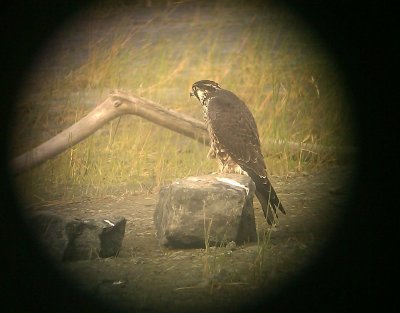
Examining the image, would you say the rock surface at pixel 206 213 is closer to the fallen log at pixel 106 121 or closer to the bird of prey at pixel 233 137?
the bird of prey at pixel 233 137

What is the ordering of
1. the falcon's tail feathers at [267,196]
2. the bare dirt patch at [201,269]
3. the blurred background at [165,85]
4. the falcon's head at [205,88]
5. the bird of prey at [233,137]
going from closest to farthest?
the bare dirt patch at [201,269], the falcon's tail feathers at [267,196], the bird of prey at [233,137], the falcon's head at [205,88], the blurred background at [165,85]

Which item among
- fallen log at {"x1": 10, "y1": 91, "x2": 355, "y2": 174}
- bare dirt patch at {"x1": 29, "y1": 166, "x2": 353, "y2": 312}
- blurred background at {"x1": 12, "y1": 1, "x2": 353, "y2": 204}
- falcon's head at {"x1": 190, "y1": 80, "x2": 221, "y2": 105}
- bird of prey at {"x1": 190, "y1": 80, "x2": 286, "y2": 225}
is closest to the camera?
bare dirt patch at {"x1": 29, "y1": 166, "x2": 353, "y2": 312}

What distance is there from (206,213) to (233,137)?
0.67 metres

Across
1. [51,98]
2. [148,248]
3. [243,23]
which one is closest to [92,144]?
[51,98]

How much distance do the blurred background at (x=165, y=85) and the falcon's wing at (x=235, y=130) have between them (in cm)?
78

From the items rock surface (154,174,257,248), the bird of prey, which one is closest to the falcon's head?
the bird of prey

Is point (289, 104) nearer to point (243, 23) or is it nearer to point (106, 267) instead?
point (243, 23)

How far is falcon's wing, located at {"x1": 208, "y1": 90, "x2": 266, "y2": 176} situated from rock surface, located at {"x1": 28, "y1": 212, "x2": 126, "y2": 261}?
33.9 inches

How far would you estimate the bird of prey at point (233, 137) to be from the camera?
317cm

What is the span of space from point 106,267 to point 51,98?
2.85 metres

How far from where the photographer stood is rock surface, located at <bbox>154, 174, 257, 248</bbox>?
2807 mm

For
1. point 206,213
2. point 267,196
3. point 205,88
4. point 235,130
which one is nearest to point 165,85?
point 205,88

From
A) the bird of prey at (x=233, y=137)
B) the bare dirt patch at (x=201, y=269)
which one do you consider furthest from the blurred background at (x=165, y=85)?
the bare dirt patch at (x=201, y=269)

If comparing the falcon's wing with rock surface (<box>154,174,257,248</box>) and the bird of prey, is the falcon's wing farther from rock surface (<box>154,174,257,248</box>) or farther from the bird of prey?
rock surface (<box>154,174,257,248</box>)
